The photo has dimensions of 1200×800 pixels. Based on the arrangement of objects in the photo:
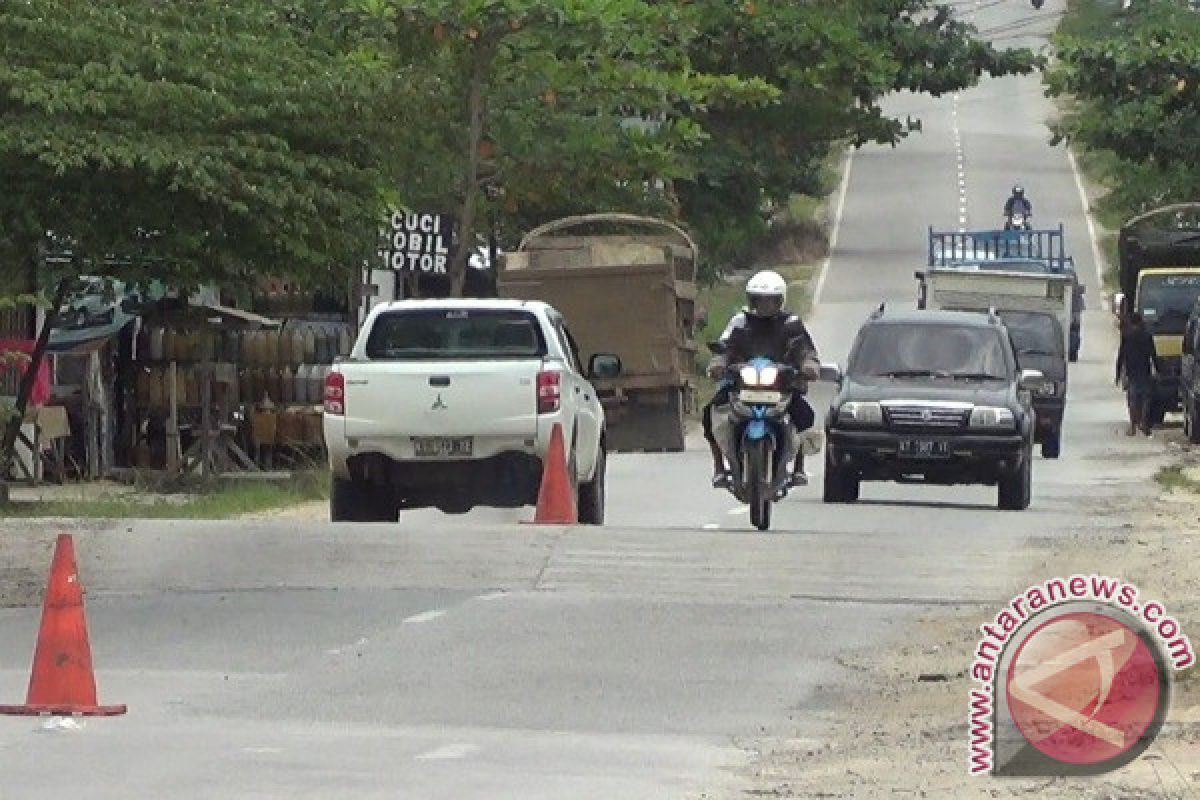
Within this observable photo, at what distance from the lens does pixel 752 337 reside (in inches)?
882

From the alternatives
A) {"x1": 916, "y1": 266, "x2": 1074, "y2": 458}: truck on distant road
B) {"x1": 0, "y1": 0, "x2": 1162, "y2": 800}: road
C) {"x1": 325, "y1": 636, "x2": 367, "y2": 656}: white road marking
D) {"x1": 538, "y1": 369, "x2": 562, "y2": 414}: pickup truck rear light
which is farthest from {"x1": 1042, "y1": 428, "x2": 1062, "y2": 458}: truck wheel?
{"x1": 325, "y1": 636, "x2": 367, "y2": 656}: white road marking

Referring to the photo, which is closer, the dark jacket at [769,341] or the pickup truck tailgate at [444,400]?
the dark jacket at [769,341]

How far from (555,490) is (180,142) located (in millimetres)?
3726

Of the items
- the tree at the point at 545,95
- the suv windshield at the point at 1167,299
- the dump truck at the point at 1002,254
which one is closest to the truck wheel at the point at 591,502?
the tree at the point at 545,95

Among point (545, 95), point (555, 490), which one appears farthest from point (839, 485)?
point (545, 95)

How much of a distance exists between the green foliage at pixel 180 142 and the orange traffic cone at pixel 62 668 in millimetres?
9484

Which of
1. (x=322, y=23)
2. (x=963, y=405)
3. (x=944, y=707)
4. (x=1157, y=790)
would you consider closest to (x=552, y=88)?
(x=322, y=23)

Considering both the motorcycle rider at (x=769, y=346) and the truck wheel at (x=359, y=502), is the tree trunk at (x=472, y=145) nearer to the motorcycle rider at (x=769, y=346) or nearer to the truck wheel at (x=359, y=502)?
the truck wheel at (x=359, y=502)

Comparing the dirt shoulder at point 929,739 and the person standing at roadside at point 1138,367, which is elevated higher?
the person standing at roadside at point 1138,367

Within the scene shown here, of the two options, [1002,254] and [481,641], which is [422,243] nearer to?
[1002,254]

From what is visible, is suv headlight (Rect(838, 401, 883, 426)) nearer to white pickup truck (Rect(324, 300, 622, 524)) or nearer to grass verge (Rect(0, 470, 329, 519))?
white pickup truck (Rect(324, 300, 622, 524))

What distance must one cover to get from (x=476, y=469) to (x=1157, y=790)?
1260 cm

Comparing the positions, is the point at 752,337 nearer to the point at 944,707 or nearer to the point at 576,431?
the point at 576,431

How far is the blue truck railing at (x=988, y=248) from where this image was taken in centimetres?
5631
